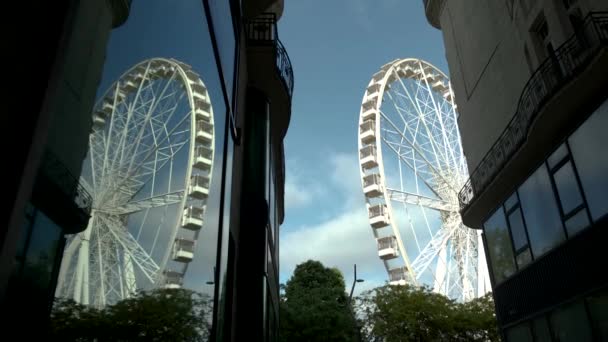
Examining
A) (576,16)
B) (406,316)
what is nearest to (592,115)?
(576,16)

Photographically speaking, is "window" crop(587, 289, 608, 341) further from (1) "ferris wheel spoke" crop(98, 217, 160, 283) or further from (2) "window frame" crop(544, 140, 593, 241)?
(1) "ferris wheel spoke" crop(98, 217, 160, 283)

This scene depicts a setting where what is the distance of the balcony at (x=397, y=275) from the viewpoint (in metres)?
35.5

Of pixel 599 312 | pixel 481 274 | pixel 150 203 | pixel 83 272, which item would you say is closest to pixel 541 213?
pixel 599 312

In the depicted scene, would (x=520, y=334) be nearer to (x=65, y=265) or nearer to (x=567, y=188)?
(x=567, y=188)

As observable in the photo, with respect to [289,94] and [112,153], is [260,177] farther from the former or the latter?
[112,153]

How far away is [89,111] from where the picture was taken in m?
1.89

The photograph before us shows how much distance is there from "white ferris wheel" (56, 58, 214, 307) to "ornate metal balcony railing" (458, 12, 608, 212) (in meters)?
10.0

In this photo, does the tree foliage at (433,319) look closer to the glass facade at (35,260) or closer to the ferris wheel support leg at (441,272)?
the ferris wheel support leg at (441,272)

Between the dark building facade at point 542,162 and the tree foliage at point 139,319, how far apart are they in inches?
401

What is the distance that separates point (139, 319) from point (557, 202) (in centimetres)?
1268

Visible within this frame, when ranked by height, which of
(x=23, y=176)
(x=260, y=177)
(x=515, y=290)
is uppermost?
(x=260, y=177)

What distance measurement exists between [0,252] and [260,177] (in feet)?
32.3

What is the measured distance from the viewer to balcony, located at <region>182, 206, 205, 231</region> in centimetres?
427

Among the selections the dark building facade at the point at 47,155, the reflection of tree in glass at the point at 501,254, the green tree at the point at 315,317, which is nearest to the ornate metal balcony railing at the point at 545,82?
the reflection of tree in glass at the point at 501,254
